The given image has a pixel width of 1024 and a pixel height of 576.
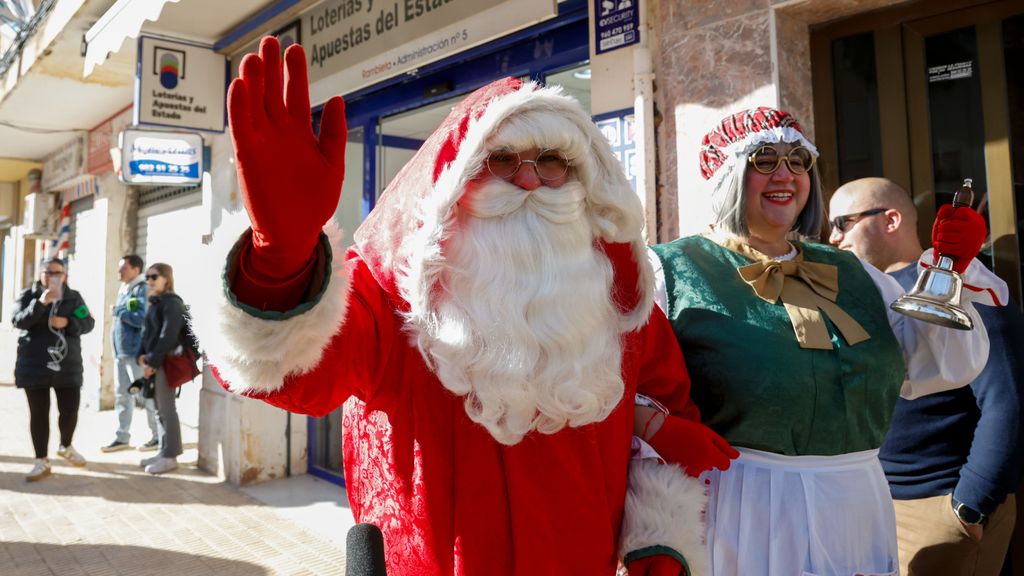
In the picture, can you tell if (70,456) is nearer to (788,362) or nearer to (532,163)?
(532,163)

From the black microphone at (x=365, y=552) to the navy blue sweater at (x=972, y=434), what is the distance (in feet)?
7.05

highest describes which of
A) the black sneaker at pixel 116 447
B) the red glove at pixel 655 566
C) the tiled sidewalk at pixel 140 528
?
the red glove at pixel 655 566

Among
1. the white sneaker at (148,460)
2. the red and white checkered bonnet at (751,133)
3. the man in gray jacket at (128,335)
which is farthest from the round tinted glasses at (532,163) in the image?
the man in gray jacket at (128,335)

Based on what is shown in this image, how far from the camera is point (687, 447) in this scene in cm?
175

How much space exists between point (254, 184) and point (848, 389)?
160 centimetres

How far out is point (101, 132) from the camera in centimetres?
1035

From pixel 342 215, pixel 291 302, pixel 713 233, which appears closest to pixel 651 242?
pixel 713 233

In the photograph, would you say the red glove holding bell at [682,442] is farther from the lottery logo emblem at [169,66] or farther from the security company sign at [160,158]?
the security company sign at [160,158]

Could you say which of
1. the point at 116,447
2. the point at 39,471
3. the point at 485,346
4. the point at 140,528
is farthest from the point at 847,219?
the point at 116,447

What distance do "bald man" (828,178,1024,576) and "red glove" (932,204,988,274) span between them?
14.3 inches

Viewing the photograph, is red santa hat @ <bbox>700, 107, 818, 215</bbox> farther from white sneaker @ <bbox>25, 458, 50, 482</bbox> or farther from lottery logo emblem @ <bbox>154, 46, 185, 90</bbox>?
white sneaker @ <bbox>25, 458, 50, 482</bbox>

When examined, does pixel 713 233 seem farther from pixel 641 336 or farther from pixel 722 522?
pixel 722 522

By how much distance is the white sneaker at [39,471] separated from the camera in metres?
5.98

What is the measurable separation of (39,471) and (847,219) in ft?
21.4
